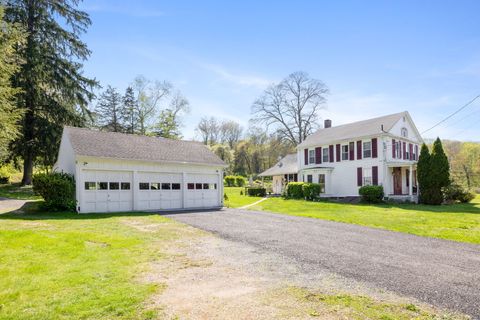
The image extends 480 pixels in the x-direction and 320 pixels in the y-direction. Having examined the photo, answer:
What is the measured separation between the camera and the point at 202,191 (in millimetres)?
22000

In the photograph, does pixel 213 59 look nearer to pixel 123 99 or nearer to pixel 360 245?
pixel 360 245

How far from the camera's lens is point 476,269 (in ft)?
23.0

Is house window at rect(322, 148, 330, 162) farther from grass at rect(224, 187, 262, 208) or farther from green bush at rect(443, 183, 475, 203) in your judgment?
green bush at rect(443, 183, 475, 203)

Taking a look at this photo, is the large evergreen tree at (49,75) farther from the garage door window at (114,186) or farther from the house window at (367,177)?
the house window at (367,177)

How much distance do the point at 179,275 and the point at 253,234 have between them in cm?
514

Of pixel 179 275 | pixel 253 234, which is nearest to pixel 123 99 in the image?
pixel 253 234

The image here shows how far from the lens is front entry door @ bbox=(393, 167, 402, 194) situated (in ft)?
89.6

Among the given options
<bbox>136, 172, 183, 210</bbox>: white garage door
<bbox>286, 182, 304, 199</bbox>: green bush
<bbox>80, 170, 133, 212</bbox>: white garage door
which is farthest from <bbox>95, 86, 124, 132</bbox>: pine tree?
<bbox>80, 170, 133, 212</bbox>: white garage door

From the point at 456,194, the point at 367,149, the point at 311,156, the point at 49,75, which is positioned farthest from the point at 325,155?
the point at 49,75

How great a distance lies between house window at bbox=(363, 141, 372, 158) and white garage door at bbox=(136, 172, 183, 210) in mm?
15448

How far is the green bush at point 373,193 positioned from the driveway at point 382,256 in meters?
12.3

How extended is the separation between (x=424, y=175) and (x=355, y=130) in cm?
742

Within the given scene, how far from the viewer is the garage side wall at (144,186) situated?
17.5 meters

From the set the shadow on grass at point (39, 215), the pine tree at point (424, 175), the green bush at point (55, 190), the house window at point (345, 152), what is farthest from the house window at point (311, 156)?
the green bush at point (55, 190)
